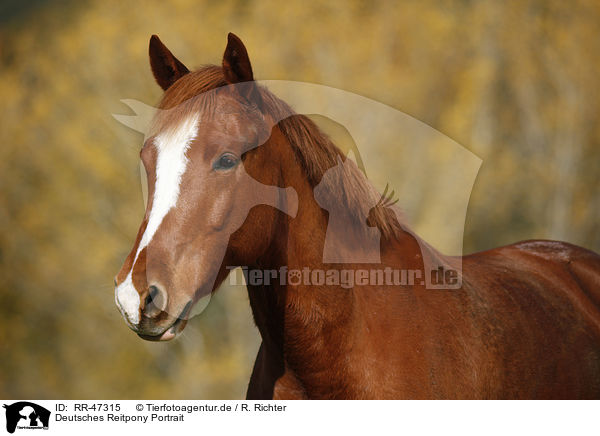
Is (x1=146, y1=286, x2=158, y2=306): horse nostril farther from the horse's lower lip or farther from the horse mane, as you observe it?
the horse mane

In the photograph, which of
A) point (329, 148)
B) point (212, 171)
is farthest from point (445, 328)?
point (212, 171)

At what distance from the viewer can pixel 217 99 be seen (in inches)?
49.2

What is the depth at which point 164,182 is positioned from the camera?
1.13 metres

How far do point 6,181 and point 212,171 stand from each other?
2.94 meters

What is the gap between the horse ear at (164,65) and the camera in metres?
1.42

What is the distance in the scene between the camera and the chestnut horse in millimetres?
1139

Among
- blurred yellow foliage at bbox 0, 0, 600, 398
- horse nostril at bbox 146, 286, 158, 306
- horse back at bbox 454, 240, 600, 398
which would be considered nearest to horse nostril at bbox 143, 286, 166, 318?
horse nostril at bbox 146, 286, 158, 306

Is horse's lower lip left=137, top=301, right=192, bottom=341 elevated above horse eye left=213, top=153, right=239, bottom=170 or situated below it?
below

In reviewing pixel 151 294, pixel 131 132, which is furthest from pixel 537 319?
pixel 131 132

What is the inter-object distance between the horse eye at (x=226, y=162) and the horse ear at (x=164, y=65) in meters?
0.38

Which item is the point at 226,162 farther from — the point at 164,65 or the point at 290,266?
the point at 164,65

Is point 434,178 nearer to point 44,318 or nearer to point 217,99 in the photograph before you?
point 217,99

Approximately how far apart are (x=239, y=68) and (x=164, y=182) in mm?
378
